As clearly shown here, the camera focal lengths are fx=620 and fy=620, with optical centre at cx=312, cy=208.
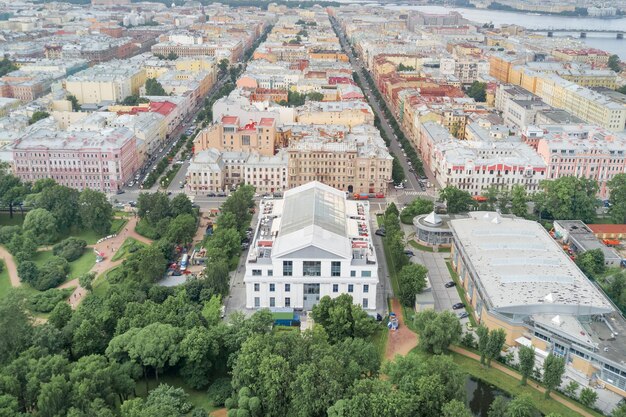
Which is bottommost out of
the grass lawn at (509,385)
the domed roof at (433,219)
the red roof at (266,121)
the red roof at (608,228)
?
the grass lawn at (509,385)

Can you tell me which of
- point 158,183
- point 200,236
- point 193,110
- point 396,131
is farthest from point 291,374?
point 193,110

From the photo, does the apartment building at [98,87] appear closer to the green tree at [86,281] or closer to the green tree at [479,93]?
the green tree at [86,281]

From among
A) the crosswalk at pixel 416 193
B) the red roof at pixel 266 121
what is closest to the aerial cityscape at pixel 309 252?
the red roof at pixel 266 121

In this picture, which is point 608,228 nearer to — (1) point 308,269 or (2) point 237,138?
(1) point 308,269

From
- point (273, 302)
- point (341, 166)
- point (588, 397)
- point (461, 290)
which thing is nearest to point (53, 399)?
point (273, 302)

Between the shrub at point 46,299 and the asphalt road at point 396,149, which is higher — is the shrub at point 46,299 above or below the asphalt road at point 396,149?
below

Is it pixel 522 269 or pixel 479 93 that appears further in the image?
pixel 479 93
